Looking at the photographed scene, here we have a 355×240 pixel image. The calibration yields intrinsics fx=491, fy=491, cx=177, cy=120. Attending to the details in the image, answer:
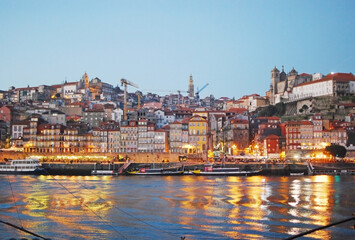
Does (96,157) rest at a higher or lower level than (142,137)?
lower

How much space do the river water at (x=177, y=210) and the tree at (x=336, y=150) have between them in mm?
21738

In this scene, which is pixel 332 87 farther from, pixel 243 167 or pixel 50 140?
pixel 50 140

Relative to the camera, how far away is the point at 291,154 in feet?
242

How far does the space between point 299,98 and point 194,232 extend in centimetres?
8053

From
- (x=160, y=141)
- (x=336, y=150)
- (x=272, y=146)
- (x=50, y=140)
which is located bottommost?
(x=336, y=150)

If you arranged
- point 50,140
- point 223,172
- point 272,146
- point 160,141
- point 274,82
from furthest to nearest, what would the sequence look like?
point 274,82 < point 50,140 < point 160,141 < point 272,146 < point 223,172

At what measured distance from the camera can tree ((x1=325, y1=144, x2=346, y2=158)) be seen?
218ft

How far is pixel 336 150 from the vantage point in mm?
66375

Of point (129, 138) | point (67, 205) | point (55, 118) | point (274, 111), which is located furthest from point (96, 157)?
point (274, 111)

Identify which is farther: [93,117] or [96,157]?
[93,117]

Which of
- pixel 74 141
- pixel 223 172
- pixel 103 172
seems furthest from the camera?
pixel 74 141

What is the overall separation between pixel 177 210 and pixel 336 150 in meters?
42.0

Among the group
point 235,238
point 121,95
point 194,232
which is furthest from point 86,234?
point 121,95

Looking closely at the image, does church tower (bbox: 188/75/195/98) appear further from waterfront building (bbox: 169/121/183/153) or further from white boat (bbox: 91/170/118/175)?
white boat (bbox: 91/170/118/175)
